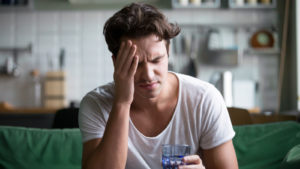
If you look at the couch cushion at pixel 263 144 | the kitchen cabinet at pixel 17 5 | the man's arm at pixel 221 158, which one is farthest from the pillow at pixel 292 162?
the kitchen cabinet at pixel 17 5

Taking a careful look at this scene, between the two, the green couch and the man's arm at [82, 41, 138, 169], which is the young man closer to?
the man's arm at [82, 41, 138, 169]

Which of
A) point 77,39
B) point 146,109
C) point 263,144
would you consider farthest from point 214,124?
point 77,39

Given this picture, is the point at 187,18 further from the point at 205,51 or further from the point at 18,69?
the point at 18,69

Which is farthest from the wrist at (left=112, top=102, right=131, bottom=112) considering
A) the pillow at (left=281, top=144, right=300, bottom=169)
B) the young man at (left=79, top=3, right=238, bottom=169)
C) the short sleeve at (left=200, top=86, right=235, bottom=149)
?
the pillow at (left=281, top=144, right=300, bottom=169)

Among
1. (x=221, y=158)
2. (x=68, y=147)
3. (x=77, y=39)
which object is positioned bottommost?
(x=68, y=147)

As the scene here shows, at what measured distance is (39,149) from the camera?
185 centimetres

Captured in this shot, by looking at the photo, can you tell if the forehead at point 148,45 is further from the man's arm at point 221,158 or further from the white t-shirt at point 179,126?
the man's arm at point 221,158

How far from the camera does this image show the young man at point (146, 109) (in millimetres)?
1366

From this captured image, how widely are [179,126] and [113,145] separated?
0.28 meters

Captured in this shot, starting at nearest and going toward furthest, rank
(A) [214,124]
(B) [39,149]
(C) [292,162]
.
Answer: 1. (C) [292,162]
2. (A) [214,124]
3. (B) [39,149]

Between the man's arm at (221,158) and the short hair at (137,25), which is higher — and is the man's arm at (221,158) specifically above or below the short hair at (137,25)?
below

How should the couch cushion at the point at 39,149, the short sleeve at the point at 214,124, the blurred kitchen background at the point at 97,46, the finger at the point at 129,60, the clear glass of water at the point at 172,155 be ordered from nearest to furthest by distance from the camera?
the clear glass of water at the point at 172,155, the finger at the point at 129,60, the short sleeve at the point at 214,124, the couch cushion at the point at 39,149, the blurred kitchen background at the point at 97,46

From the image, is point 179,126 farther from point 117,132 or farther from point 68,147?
point 68,147

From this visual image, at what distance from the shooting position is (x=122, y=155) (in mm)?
1388
